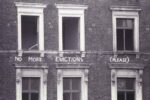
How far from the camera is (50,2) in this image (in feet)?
115

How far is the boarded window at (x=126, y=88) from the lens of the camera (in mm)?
35594

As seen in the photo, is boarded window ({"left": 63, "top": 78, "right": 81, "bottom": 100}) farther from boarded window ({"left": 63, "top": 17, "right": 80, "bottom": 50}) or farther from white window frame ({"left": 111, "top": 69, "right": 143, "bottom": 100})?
white window frame ({"left": 111, "top": 69, "right": 143, "bottom": 100})

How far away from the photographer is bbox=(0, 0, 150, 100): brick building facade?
34.3 m

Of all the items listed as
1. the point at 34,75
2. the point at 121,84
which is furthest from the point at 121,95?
the point at 34,75

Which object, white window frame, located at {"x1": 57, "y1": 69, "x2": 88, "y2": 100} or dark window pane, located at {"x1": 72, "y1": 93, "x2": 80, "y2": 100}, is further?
dark window pane, located at {"x1": 72, "y1": 93, "x2": 80, "y2": 100}

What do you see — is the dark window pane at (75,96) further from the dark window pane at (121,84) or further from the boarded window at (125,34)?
the boarded window at (125,34)

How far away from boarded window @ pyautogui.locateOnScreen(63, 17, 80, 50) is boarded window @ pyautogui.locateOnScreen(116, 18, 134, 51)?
90.8 inches

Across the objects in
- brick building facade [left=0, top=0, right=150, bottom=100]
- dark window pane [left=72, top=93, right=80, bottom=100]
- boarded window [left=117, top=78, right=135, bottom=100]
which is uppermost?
brick building facade [left=0, top=0, right=150, bottom=100]

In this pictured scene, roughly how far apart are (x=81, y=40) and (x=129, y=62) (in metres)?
2.95

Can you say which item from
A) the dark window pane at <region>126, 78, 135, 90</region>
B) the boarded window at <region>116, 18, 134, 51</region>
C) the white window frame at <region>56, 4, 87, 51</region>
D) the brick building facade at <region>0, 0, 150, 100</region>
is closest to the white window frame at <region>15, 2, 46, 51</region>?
the brick building facade at <region>0, 0, 150, 100</region>

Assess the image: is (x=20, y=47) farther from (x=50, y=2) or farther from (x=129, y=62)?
(x=129, y=62)

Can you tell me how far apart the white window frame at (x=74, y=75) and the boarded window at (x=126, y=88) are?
6.32 feet

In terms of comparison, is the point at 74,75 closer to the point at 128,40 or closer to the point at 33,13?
the point at 128,40

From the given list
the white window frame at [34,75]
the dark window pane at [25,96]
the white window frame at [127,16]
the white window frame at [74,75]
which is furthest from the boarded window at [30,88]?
the white window frame at [127,16]
